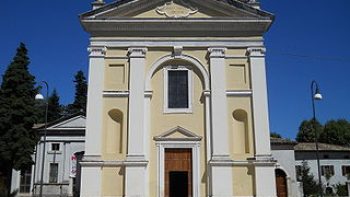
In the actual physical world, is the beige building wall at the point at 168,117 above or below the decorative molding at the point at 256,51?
below

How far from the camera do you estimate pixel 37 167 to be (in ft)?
121

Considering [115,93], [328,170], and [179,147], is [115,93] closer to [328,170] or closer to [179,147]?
[179,147]

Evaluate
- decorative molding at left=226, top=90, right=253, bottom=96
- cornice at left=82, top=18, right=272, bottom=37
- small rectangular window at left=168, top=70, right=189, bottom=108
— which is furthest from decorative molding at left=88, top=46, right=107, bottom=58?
decorative molding at left=226, top=90, right=253, bottom=96

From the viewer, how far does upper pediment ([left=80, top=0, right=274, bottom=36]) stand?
755 inches

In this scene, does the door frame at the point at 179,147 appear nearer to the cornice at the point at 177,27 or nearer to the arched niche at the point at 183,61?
the arched niche at the point at 183,61

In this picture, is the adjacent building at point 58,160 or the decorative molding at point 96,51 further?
the adjacent building at point 58,160

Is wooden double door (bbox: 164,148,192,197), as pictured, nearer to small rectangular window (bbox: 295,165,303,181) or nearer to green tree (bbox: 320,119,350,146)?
small rectangular window (bbox: 295,165,303,181)

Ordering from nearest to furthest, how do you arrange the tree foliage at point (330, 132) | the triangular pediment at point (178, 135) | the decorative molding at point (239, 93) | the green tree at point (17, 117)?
the triangular pediment at point (178, 135) < the decorative molding at point (239, 93) < the green tree at point (17, 117) < the tree foliage at point (330, 132)

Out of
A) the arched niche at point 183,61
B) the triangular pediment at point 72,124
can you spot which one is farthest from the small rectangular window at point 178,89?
the triangular pediment at point 72,124

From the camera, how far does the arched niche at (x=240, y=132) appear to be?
18312 mm

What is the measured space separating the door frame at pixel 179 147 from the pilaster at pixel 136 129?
2.31 feet

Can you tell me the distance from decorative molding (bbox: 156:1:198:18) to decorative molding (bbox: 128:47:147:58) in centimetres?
212

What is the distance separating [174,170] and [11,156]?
18596 mm

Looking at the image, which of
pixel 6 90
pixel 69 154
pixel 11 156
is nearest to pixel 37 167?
pixel 69 154
